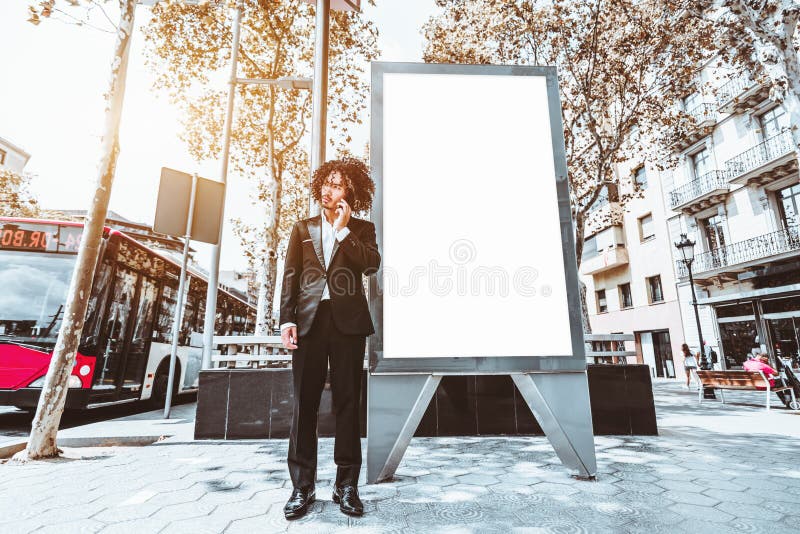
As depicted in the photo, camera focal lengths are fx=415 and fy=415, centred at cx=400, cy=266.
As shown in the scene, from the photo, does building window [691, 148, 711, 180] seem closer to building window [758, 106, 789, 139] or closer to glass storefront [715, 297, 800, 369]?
building window [758, 106, 789, 139]

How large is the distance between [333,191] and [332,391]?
4.65 feet

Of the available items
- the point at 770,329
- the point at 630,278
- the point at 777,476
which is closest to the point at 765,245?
the point at 770,329

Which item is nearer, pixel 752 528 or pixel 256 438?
pixel 752 528

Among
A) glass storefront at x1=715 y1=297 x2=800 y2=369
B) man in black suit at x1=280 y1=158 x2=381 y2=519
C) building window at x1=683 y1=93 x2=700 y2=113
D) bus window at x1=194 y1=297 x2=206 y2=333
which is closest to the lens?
man in black suit at x1=280 y1=158 x2=381 y2=519

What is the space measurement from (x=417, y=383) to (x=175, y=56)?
14.5 m

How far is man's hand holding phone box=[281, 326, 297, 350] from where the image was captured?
107 inches

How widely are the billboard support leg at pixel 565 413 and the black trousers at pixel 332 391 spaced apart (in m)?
1.38

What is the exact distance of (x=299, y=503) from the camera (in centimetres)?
250

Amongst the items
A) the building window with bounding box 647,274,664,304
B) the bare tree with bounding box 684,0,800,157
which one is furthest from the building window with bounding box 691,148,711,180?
the bare tree with bounding box 684,0,800,157

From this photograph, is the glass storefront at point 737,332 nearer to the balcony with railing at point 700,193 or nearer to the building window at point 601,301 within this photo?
the balcony with railing at point 700,193

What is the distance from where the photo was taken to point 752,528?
230 centimetres

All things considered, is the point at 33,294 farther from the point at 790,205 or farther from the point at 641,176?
the point at 641,176

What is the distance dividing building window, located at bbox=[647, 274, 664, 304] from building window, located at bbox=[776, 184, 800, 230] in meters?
6.44

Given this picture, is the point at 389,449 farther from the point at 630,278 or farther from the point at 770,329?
the point at 630,278
